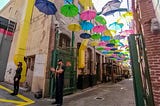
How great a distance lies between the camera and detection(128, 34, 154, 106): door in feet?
10.7

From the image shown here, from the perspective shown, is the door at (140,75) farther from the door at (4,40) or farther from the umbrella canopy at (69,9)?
the door at (4,40)

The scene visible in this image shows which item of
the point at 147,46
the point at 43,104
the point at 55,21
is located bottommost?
the point at 43,104

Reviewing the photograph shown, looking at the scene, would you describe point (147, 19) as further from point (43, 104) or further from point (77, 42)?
point (77, 42)

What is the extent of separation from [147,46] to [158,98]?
144 centimetres

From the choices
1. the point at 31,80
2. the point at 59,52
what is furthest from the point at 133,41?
the point at 31,80

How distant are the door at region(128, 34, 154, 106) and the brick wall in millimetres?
429

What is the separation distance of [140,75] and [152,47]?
38.2 inches

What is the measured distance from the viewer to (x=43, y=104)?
5652mm

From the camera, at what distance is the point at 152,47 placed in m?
3.85

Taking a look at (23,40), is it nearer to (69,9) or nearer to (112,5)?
(69,9)

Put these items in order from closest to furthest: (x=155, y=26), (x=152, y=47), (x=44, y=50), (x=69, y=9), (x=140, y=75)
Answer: (x=140, y=75) < (x=155, y=26) < (x=152, y=47) < (x=69, y=9) < (x=44, y=50)

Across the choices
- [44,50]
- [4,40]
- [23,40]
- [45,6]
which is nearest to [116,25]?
[44,50]

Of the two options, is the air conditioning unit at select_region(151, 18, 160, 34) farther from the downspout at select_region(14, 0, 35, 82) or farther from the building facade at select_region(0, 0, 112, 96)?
the downspout at select_region(14, 0, 35, 82)

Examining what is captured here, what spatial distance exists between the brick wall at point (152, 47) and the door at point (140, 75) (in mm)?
429
